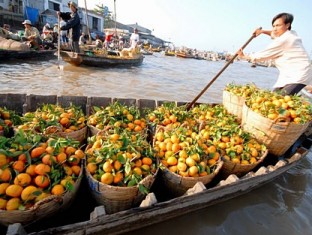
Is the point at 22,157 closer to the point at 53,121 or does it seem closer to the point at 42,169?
the point at 42,169

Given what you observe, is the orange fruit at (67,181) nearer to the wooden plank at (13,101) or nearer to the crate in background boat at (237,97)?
the wooden plank at (13,101)

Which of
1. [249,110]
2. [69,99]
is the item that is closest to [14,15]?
[69,99]

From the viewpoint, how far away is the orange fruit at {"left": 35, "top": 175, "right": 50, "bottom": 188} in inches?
79.4

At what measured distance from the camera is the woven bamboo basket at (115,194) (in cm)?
225

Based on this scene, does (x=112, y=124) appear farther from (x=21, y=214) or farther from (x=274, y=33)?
(x=274, y=33)

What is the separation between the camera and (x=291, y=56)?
4070 mm

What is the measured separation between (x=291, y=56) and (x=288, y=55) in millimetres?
51

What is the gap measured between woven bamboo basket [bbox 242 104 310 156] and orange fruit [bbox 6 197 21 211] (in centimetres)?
316

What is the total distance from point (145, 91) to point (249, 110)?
677 cm

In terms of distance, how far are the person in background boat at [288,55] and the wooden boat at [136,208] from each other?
4.21 ft

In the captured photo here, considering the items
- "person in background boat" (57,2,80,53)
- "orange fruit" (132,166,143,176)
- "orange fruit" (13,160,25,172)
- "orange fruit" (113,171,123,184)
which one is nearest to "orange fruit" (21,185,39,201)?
"orange fruit" (13,160,25,172)

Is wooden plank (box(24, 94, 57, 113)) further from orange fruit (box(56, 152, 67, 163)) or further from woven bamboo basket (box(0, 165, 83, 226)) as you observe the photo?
woven bamboo basket (box(0, 165, 83, 226))

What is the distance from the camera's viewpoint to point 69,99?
4.04 m

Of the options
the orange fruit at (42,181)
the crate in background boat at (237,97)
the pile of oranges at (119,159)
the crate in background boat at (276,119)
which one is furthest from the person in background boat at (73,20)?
the orange fruit at (42,181)
